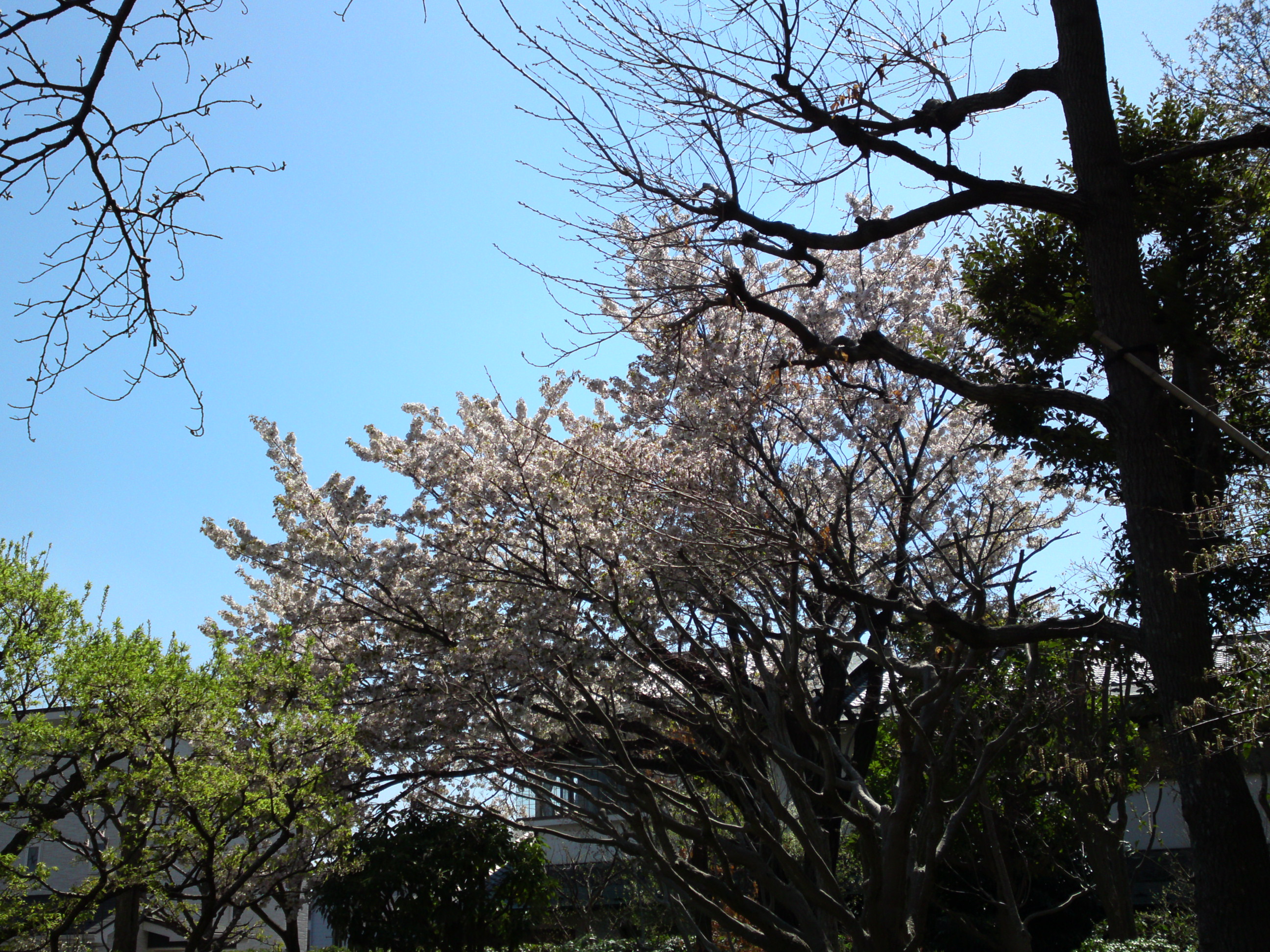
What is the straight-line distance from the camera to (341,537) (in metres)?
9.50

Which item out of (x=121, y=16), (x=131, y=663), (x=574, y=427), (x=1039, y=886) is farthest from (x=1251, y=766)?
(x=121, y=16)

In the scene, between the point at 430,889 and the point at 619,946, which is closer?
the point at 430,889

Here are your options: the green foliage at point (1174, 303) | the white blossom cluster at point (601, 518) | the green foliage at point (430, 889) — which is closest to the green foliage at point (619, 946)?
the green foliage at point (430, 889)

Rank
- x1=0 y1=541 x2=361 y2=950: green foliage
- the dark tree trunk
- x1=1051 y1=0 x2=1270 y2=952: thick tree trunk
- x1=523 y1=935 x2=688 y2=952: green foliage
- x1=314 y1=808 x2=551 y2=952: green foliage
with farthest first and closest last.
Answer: x1=523 y1=935 x2=688 y2=952: green foliage → x1=314 y1=808 x2=551 y2=952: green foliage → the dark tree trunk → x1=0 y1=541 x2=361 y2=950: green foliage → x1=1051 y1=0 x2=1270 y2=952: thick tree trunk

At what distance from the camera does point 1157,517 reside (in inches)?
180

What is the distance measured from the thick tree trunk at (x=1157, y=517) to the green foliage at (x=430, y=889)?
673 cm

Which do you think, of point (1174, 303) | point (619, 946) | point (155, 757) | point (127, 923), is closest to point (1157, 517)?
point (1174, 303)

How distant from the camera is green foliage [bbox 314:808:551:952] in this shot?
941 centimetres

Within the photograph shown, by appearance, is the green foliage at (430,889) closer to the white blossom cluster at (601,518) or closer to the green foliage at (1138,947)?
the white blossom cluster at (601,518)

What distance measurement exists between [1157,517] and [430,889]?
7.92 metres

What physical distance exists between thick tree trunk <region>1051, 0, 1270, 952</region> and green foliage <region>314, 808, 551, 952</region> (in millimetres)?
6727

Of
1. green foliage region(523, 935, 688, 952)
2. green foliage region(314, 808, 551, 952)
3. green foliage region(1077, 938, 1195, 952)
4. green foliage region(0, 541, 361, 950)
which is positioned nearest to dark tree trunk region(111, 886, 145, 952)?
green foliage region(0, 541, 361, 950)

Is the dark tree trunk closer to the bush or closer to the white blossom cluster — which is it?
the white blossom cluster

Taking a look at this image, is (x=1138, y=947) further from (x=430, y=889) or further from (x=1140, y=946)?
(x=430, y=889)
